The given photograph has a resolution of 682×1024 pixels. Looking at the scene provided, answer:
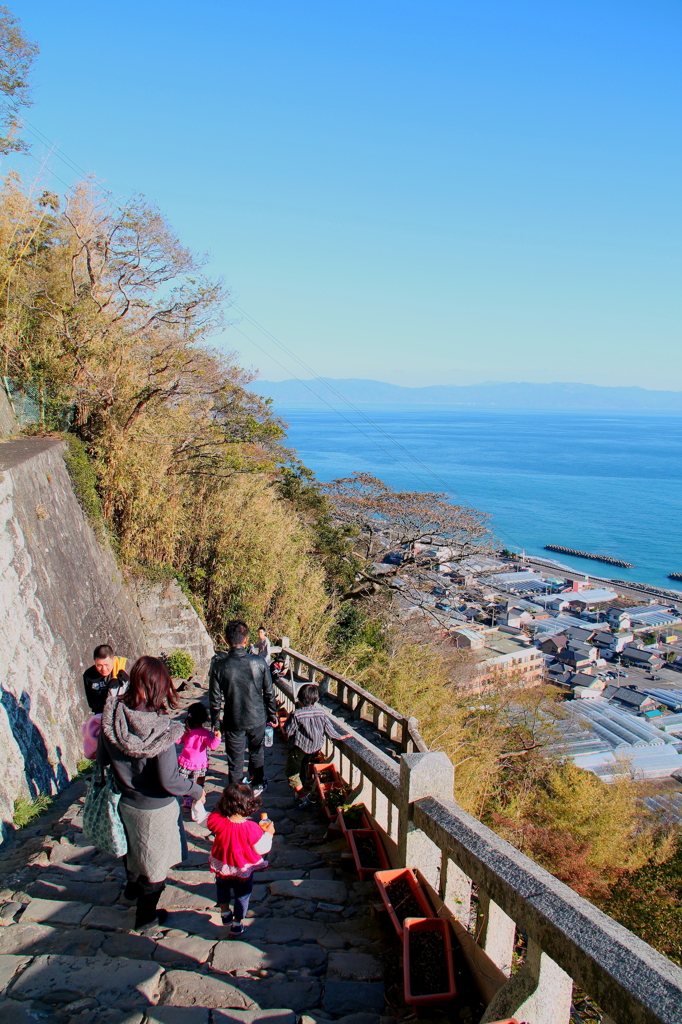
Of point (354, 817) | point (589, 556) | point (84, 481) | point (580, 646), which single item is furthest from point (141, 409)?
point (589, 556)

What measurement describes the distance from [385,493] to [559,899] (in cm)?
2052

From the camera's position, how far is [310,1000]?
2.89 meters

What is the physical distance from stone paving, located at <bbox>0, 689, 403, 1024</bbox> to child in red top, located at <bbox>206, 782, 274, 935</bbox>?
23cm

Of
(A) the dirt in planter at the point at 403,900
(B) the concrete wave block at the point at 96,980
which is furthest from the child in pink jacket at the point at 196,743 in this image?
(A) the dirt in planter at the point at 403,900

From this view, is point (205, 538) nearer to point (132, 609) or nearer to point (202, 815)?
point (132, 609)

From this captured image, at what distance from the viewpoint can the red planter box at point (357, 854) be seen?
A: 4.02 metres

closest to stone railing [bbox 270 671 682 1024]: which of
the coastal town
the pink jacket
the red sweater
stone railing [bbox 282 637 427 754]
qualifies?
the red sweater

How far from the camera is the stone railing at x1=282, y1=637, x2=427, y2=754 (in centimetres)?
912

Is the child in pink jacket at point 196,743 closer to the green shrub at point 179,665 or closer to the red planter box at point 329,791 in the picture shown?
the red planter box at point 329,791

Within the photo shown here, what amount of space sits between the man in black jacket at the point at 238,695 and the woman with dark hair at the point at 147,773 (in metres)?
1.30

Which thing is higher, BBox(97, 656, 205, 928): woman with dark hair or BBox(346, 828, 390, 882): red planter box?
BBox(97, 656, 205, 928): woman with dark hair

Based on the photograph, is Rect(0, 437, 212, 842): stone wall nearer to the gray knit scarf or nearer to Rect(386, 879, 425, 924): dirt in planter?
the gray knit scarf

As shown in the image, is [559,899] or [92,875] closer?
[559,899]

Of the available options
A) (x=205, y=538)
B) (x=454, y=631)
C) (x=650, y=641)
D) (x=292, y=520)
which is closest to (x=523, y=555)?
(x=650, y=641)
